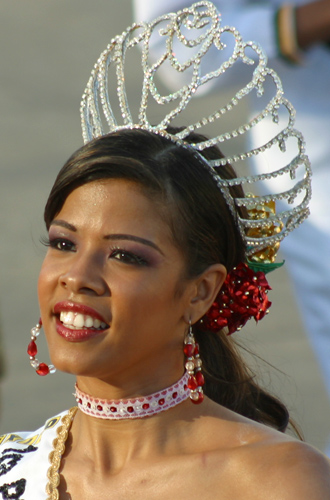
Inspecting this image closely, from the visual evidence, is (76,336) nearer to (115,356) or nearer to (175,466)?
(115,356)

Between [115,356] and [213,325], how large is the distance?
1.34ft

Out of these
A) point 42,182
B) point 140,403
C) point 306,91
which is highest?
point 306,91

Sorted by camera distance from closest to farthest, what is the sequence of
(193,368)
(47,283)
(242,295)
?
(47,283)
(193,368)
(242,295)

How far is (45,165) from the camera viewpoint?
8094 mm

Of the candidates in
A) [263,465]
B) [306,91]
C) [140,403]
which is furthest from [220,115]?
[306,91]

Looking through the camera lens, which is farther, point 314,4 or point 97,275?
point 314,4

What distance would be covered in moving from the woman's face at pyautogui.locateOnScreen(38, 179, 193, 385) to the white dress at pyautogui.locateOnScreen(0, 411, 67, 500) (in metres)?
0.37

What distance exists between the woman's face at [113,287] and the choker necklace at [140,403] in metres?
0.05

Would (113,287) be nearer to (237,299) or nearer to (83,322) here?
(83,322)

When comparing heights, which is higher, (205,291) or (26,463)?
(205,291)

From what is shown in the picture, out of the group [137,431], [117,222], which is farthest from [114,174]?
[137,431]

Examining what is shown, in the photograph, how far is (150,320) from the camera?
8.99 feet

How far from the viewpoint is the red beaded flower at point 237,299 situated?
9.88ft

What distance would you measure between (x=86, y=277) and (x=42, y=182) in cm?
533
